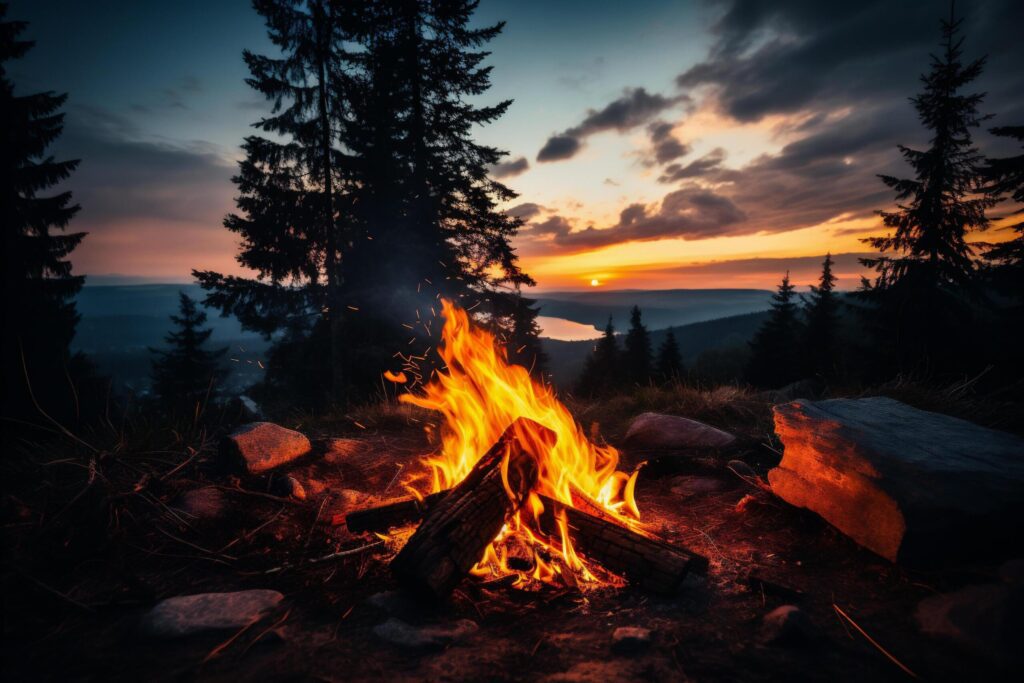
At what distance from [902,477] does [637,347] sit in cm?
4644

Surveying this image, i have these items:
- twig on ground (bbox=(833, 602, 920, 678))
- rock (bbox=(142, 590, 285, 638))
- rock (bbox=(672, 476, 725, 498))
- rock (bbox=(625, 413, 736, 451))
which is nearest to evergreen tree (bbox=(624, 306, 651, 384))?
rock (bbox=(625, 413, 736, 451))

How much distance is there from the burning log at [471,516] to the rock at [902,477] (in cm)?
219

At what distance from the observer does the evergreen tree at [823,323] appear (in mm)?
36688

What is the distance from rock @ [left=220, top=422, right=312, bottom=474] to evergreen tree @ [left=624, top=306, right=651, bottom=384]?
1720 inches

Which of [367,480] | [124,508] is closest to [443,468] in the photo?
[367,480]

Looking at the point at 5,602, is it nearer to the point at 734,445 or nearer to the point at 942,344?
the point at 734,445

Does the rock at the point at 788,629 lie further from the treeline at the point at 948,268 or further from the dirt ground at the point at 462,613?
the treeline at the point at 948,268

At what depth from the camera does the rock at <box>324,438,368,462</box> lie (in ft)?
16.2

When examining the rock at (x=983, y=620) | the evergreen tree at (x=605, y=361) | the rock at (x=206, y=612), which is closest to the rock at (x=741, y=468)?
the rock at (x=983, y=620)

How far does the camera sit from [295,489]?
3.83 meters

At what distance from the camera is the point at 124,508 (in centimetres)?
315

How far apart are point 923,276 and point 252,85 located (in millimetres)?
28440

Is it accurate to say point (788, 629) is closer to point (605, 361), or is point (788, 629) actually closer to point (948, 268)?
point (948, 268)

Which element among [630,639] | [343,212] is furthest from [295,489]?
[343,212]
